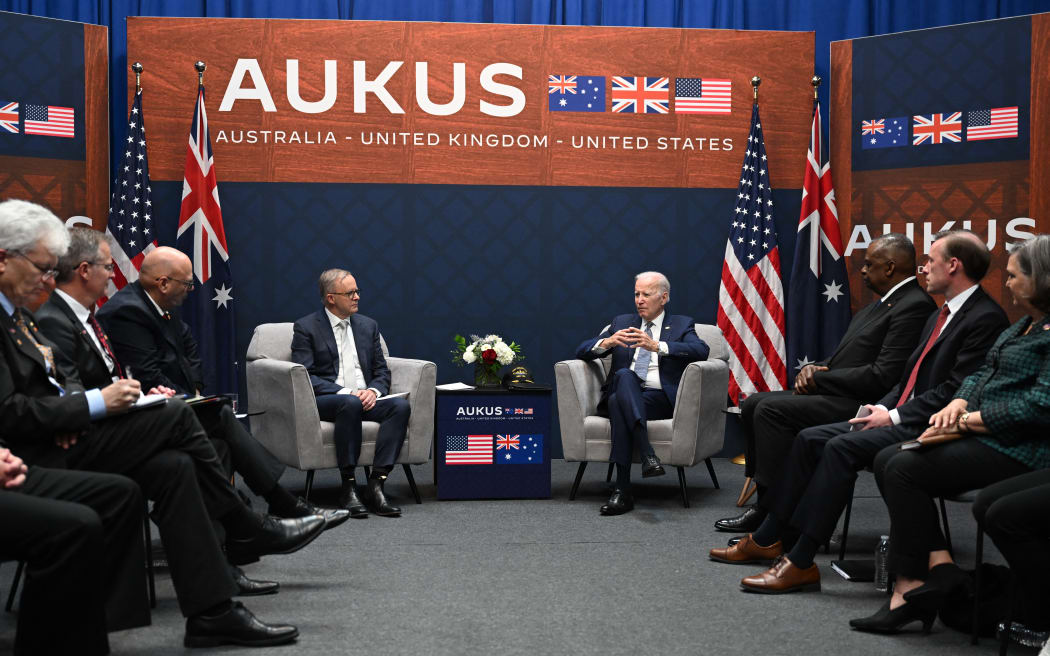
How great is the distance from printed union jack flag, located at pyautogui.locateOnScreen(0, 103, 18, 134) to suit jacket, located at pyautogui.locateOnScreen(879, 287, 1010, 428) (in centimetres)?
554

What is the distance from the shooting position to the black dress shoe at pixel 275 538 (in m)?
3.40

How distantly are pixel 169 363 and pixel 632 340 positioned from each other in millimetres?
2396

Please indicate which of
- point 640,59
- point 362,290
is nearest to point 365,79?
point 362,290

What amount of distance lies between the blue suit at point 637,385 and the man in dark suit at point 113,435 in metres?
2.50

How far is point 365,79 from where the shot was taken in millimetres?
6660

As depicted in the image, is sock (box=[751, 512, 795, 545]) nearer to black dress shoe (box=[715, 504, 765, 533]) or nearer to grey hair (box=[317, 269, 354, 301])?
black dress shoe (box=[715, 504, 765, 533])

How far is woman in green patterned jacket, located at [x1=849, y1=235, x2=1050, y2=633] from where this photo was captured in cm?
299

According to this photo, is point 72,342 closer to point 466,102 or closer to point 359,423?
point 359,423

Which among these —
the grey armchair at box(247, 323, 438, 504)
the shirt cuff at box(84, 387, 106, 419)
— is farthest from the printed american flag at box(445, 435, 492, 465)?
the shirt cuff at box(84, 387, 106, 419)

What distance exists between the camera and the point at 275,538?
134 inches

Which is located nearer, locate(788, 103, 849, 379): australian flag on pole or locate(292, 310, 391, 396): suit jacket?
locate(292, 310, 391, 396): suit jacket

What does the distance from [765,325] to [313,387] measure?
10.2 ft

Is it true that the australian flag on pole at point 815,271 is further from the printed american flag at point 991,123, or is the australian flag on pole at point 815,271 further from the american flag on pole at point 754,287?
the printed american flag at point 991,123

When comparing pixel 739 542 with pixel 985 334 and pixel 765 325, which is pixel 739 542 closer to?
pixel 985 334
